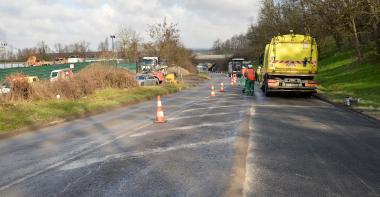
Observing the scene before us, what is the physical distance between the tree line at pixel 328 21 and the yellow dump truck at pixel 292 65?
3971 millimetres

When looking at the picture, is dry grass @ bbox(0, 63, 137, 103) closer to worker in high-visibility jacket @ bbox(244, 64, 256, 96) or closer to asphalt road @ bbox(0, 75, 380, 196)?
asphalt road @ bbox(0, 75, 380, 196)

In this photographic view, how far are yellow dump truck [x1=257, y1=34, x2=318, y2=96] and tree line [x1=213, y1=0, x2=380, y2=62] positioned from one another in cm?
397

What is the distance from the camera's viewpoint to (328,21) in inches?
1430

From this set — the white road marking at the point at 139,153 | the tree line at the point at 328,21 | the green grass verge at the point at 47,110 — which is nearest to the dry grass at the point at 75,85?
the green grass verge at the point at 47,110

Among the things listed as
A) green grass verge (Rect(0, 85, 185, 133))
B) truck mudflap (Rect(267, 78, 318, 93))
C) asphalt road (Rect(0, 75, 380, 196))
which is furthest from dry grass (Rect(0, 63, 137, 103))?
truck mudflap (Rect(267, 78, 318, 93))

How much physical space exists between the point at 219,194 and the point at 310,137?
5.47 metres

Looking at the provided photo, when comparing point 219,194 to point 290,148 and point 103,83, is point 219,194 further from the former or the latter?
point 103,83

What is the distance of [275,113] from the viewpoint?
16.3m

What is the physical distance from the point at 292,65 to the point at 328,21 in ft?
46.9

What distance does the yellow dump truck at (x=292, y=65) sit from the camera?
23.7m

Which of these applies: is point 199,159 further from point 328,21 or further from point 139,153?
point 328,21

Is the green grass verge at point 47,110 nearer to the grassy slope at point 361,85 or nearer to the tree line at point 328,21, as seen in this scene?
the grassy slope at point 361,85

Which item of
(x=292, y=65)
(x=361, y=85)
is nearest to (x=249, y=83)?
(x=292, y=65)

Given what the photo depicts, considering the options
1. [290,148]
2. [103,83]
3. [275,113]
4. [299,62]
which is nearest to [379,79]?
[299,62]
